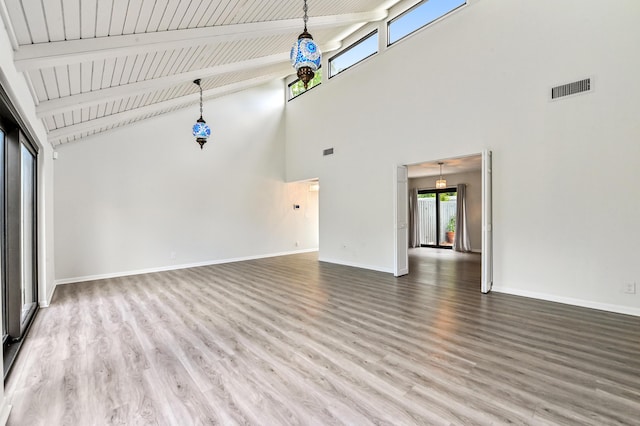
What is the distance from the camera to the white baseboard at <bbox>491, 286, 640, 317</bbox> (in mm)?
3590

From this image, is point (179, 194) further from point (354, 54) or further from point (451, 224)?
point (451, 224)

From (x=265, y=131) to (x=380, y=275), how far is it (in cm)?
531

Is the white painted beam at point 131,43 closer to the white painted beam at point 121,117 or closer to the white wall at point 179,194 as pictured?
the white painted beam at point 121,117

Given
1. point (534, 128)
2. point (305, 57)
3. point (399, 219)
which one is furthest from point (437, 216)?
point (305, 57)

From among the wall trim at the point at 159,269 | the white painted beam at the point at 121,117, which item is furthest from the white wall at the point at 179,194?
the white painted beam at the point at 121,117

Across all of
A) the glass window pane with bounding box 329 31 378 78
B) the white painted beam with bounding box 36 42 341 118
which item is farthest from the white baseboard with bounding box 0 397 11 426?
the glass window pane with bounding box 329 31 378 78

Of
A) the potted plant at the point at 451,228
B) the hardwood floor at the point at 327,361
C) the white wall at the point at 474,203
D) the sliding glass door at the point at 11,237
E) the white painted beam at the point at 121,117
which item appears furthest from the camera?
the potted plant at the point at 451,228

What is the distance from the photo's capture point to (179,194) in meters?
7.01

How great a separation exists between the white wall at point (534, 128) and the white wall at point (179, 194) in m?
3.43

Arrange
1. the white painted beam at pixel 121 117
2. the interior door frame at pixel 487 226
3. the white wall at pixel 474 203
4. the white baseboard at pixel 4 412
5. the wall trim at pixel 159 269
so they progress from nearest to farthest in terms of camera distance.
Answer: the white baseboard at pixel 4 412
the interior door frame at pixel 487 226
the white painted beam at pixel 121 117
the wall trim at pixel 159 269
the white wall at pixel 474 203

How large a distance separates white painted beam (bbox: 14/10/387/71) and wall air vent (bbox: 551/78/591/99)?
150 inches

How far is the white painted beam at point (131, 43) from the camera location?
247 cm

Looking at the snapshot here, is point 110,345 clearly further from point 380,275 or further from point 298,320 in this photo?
point 380,275

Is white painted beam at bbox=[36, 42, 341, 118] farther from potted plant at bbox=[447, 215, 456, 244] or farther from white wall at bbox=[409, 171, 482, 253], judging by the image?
potted plant at bbox=[447, 215, 456, 244]
